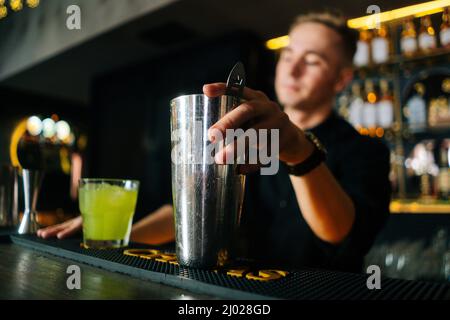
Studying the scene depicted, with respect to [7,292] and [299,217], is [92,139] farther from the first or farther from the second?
[7,292]

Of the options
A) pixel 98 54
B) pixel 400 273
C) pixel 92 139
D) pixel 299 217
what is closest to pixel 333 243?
pixel 299 217

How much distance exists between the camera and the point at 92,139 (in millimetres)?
5012

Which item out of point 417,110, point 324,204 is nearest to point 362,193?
point 324,204

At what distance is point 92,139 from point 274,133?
15.2 ft

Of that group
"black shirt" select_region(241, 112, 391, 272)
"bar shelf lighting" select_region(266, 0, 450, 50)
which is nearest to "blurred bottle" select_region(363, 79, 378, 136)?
"bar shelf lighting" select_region(266, 0, 450, 50)

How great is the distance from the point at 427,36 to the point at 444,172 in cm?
104

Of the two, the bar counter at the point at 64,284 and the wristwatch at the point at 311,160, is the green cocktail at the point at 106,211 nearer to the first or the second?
the bar counter at the point at 64,284

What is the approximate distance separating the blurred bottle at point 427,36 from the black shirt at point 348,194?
171 cm

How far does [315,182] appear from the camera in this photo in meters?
1.01

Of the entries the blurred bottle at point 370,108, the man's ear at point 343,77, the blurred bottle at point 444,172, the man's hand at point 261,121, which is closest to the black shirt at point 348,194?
the man's ear at point 343,77

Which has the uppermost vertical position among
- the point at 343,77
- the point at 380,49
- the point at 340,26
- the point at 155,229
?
the point at 380,49

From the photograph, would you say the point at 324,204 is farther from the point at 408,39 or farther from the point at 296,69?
the point at 408,39

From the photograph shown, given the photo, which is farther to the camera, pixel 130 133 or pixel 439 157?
pixel 130 133

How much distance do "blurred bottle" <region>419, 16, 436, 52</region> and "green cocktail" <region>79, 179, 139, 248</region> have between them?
2.84 m
